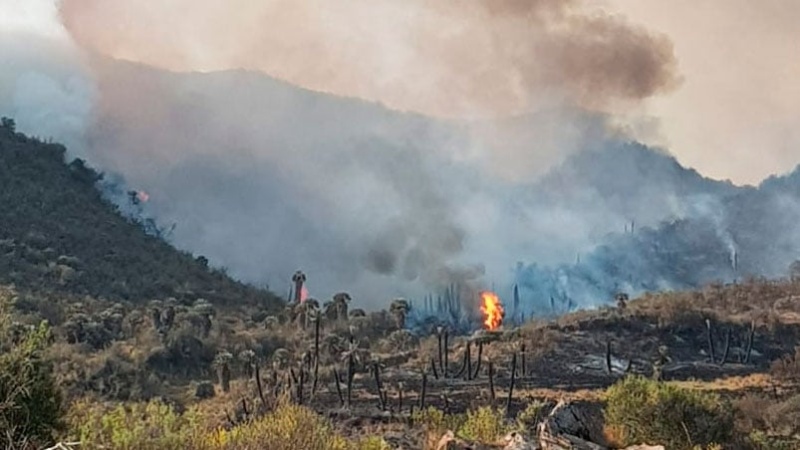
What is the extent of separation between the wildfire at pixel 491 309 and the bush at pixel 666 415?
112869mm

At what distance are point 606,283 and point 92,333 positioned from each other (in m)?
123

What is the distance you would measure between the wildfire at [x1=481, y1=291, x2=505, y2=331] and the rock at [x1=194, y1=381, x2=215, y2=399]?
82.3 m

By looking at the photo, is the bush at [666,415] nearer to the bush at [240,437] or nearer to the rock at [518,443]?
the rock at [518,443]

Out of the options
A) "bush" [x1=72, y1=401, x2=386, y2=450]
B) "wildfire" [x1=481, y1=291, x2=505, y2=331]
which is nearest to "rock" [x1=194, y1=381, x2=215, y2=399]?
"bush" [x1=72, y1=401, x2=386, y2=450]

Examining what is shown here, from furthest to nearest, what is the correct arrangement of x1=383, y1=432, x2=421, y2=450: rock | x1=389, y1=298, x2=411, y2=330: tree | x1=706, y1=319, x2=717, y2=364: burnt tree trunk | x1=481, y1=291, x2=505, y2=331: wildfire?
x1=481, y1=291, x2=505, y2=331: wildfire, x1=389, y1=298, x2=411, y2=330: tree, x1=706, y1=319, x2=717, y2=364: burnt tree trunk, x1=383, y1=432, x2=421, y2=450: rock

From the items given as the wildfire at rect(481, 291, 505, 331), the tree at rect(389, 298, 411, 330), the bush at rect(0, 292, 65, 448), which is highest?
the wildfire at rect(481, 291, 505, 331)

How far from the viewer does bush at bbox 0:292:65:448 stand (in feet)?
64.1

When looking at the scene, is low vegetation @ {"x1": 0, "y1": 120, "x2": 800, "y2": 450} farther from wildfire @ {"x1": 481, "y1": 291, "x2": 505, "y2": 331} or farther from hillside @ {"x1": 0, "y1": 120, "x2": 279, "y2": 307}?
wildfire @ {"x1": 481, "y1": 291, "x2": 505, "y2": 331}

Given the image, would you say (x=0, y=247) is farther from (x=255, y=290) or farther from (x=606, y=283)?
(x=606, y=283)

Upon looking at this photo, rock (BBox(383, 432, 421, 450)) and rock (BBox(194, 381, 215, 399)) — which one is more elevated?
rock (BBox(194, 381, 215, 399))

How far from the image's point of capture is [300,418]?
67.6 feet

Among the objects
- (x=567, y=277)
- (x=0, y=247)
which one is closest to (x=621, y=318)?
(x=0, y=247)

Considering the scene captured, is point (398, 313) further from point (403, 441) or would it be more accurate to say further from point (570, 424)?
point (570, 424)

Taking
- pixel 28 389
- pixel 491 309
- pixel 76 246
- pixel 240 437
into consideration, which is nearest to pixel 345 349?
pixel 76 246
